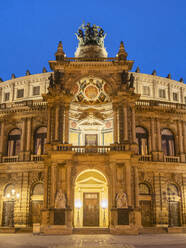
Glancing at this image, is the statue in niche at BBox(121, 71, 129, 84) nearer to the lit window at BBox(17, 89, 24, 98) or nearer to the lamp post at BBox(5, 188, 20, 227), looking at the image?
the lamp post at BBox(5, 188, 20, 227)

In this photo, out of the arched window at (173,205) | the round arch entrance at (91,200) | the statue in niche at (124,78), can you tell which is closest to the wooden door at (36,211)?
the round arch entrance at (91,200)

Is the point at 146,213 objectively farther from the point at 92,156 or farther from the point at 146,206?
the point at 92,156

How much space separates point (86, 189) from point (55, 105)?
1029 centimetres

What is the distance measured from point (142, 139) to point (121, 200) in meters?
12.0

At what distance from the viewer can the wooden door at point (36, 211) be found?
38.7m

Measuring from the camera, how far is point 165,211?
127 feet

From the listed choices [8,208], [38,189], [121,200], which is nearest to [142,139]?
[121,200]

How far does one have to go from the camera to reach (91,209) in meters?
36.7

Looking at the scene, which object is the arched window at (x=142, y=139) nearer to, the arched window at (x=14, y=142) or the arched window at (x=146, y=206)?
the arched window at (x=146, y=206)

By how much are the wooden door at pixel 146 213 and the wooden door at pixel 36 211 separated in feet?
39.8

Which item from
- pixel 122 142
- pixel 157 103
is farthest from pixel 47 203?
pixel 157 103

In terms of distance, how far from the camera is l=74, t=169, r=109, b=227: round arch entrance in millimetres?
36094

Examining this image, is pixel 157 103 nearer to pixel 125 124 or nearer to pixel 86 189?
pixel 125 124

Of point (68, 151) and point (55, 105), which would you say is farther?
point (55, 105)
